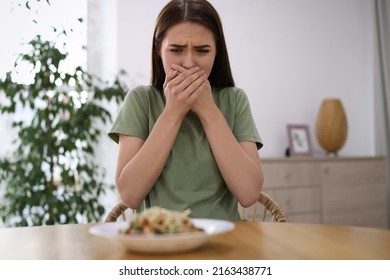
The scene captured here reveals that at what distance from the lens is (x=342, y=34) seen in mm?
3521

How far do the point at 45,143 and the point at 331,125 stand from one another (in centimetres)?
186

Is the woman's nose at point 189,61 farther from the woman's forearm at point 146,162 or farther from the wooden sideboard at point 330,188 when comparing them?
the wooden sideboard at point 330,188

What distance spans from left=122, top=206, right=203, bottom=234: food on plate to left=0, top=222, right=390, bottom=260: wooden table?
0.03 m

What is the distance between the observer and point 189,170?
1019 millimetres

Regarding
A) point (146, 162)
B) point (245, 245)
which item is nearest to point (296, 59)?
point (146, 162)

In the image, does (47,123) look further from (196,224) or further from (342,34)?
(342,34)

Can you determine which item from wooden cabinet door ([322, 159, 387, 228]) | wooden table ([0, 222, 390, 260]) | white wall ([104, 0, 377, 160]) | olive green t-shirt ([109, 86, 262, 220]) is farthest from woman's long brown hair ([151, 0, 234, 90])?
wooden cabinet door ([322, 159, 387, 228])

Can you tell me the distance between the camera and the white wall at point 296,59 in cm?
309

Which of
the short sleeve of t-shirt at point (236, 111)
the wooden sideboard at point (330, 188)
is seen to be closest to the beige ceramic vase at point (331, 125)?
the wooden sideboard at point (330, 188)

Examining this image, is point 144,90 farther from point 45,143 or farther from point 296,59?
point 296,59

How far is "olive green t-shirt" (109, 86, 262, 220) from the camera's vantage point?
101 centimetres

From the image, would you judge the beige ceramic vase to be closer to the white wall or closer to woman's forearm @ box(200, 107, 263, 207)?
the white wall
